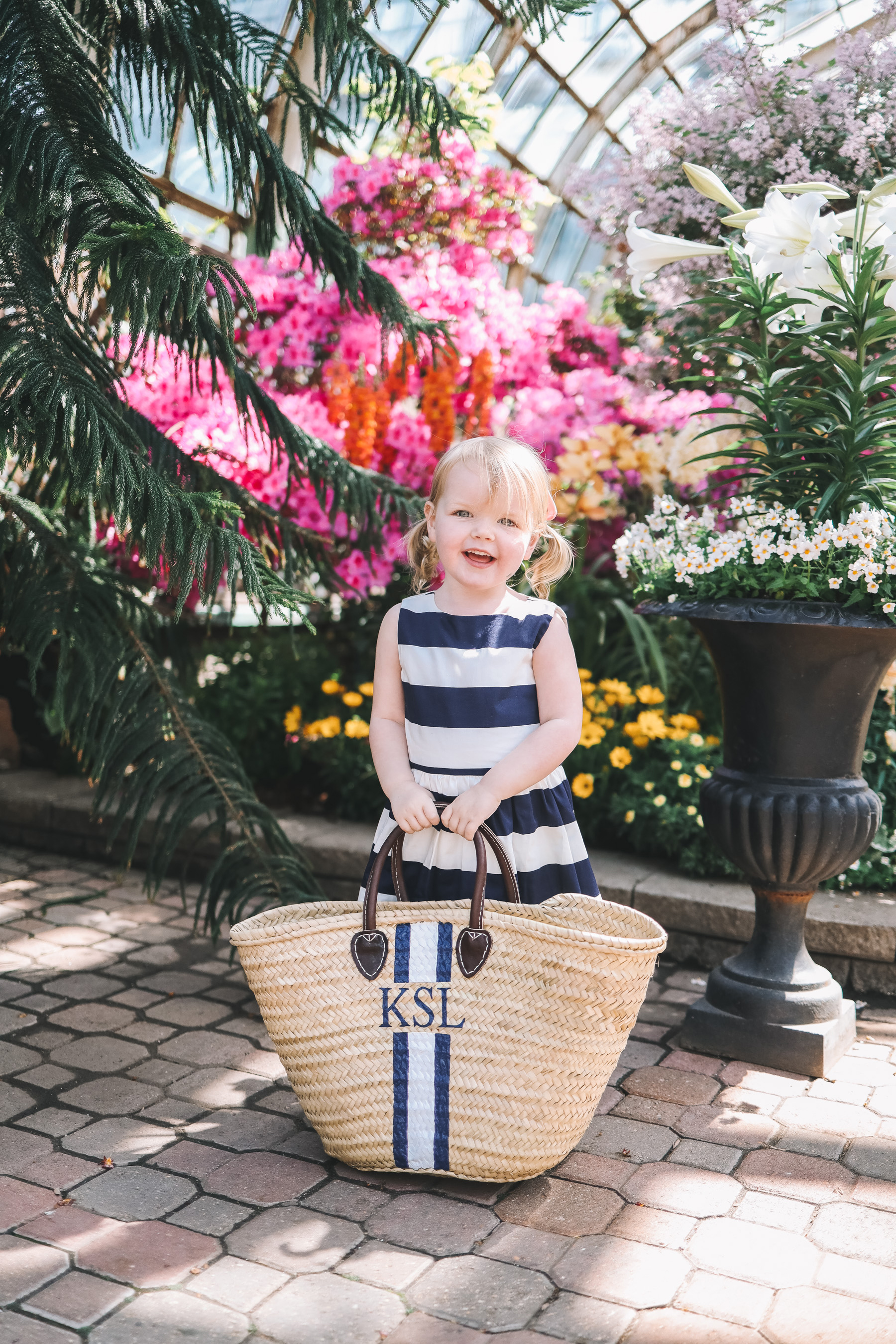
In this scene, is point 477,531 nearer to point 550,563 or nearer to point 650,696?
point 550,563

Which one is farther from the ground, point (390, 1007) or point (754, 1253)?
point (390, 1007)

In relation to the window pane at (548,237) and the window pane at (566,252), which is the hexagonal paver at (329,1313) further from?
the window pane at (566,252)

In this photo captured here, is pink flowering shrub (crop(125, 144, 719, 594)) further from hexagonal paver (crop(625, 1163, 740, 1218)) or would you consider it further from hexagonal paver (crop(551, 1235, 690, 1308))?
hexagonal paver (crop(551, 1235, 690, 1308))

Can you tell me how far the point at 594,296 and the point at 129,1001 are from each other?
8.67 meters

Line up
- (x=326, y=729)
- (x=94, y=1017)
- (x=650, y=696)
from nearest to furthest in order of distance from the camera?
1. (x=94, y=1017)
2. (x=650, y=696)
3. (x=326, y=729)

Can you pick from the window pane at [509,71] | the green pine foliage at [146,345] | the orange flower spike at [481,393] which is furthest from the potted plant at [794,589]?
the window pane at [509,71]

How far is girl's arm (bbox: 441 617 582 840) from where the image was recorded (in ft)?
6.50

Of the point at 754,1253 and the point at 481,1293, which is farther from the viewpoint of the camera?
the point at 754,1253

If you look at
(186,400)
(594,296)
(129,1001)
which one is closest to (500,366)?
(186,400)

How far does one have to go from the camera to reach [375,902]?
191 cm

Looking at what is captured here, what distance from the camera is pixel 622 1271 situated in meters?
1.79

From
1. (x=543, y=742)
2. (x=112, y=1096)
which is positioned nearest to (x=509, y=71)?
(x=543, y=742)

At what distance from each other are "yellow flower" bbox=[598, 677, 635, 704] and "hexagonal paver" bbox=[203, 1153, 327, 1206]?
1981 mm

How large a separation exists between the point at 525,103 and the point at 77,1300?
9715 millimetres
